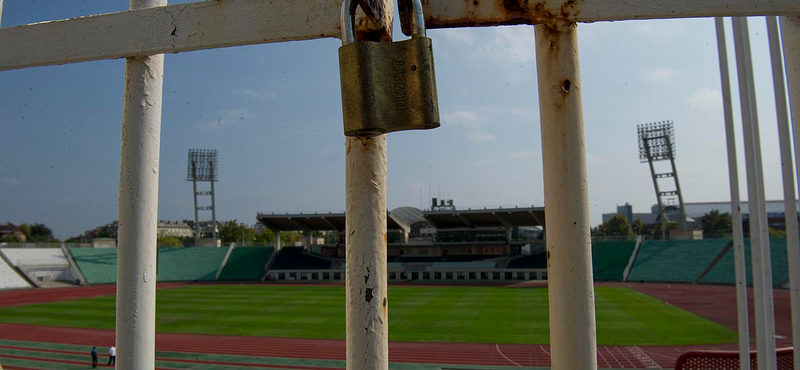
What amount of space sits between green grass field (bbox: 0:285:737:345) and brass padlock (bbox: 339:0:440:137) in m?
18.4

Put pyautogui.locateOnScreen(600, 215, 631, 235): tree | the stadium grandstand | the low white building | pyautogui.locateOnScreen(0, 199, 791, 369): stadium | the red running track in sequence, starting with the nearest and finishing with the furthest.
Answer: the red running track < pyautogui.locateOnScreen(0, 199, 791, 369): stadium < the stadium grandstand < pyautogui.locateOnScreen(600, 215, 631, 235): tree < the low white building

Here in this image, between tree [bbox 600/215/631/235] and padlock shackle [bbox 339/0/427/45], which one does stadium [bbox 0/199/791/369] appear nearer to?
padlock shackle [bbox 339/0/427/45]

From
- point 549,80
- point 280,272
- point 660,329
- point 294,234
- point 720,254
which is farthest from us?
point 294,234

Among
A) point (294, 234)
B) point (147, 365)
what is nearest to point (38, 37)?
point (147, 365)

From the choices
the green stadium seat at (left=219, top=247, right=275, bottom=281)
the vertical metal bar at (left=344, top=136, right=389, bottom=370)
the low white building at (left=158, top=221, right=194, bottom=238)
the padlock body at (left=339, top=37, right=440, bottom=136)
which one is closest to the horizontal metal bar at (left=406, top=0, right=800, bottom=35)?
the padlock body at (left=339, top=37, right=440, bottom=136)

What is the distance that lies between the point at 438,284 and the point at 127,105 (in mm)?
43317

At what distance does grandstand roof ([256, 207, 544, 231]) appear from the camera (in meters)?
48.5

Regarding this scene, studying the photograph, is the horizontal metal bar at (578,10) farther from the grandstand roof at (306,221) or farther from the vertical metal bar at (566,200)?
the grandstand roof at (306,221)

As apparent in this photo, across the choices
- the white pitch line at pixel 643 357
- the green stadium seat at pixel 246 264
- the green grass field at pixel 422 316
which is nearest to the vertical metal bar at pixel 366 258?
the white pitch line at pixel 643 357

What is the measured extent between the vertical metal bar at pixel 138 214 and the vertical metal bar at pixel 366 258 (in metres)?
0.84

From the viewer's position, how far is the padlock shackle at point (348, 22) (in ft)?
5.31

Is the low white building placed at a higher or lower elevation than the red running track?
higher

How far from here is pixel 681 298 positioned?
30672 mm

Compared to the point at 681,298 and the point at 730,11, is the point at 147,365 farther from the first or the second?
the point at 681,298
